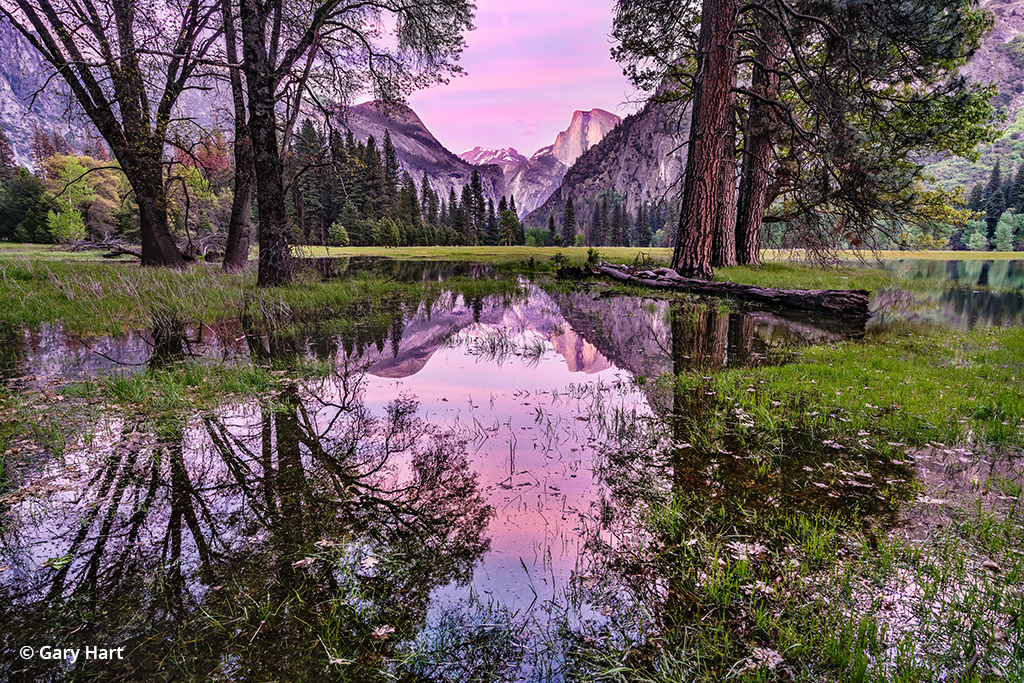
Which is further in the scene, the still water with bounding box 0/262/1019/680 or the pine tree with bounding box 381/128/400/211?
the pine tree with bounding box 381/128/400/211

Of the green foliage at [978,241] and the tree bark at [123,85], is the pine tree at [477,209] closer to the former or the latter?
the tree bark at [123,85]

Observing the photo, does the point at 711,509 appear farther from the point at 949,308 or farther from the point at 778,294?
the point at 949,308

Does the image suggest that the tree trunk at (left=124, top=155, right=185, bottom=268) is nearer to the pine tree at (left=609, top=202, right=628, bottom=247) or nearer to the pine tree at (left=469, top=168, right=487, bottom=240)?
the pine tree at (left=469, top=168, right=487, bottom=240)

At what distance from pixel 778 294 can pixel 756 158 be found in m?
8.31

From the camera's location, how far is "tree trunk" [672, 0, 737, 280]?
11906mm

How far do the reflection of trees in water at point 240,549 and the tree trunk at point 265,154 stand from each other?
809 centimetres

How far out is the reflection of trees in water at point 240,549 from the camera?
168 cm

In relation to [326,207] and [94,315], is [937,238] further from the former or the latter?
[326,207]

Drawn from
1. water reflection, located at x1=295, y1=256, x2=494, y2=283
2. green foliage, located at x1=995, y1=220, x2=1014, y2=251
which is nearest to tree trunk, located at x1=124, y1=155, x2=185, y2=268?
water reflection, located at x1=295, y1=256, x2=494, y2=283

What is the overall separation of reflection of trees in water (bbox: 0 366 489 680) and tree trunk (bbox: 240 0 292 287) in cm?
809

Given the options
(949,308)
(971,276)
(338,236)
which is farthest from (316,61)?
(338,236)

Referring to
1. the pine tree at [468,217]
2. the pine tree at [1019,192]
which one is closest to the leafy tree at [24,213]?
the pine tree at [468,217]

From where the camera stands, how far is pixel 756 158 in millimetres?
15320

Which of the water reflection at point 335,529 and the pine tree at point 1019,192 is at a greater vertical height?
the pine tree at point 1019,192
